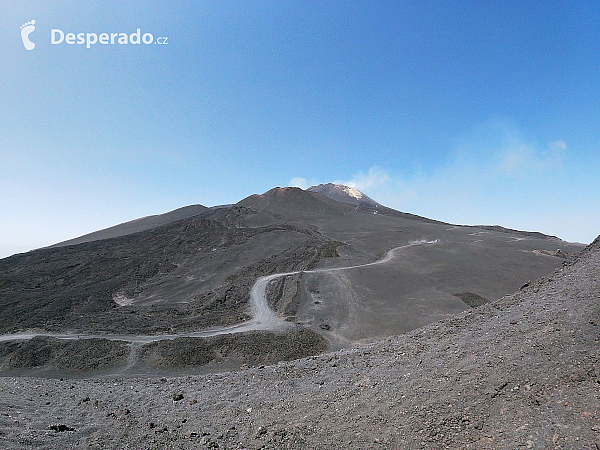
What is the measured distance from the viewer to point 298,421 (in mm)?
8531

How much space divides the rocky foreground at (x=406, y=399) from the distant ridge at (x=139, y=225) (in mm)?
81762

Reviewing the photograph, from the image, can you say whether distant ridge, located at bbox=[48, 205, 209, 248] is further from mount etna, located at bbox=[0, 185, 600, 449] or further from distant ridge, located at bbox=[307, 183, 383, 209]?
distant ridge, located at bbox=[307, 183, 383, 209]

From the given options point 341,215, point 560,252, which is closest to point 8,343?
point 560,252

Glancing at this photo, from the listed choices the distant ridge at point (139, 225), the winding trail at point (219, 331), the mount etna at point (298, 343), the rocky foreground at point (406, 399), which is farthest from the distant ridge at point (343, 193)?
the rocky foreground at point (406, 399)

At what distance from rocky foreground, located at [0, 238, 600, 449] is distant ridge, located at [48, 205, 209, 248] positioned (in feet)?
268

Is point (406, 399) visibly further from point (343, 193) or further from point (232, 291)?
point (343, 193)

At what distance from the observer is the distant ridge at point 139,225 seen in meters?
88.6

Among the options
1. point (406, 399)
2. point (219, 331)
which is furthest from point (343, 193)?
point (406, 399)

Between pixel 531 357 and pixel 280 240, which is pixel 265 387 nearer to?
pixel 531 357

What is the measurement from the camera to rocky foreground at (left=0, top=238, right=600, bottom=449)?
656 cm

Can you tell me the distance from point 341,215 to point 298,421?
296 ft

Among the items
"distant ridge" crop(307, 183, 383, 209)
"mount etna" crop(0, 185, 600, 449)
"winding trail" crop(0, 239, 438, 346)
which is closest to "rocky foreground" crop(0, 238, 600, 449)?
"mount etna" crop(0, 185, 600, 449)

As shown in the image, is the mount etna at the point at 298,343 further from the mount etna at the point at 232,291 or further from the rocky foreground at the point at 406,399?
the mount etna at the point at 232,291

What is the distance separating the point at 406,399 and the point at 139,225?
99.8 meters
